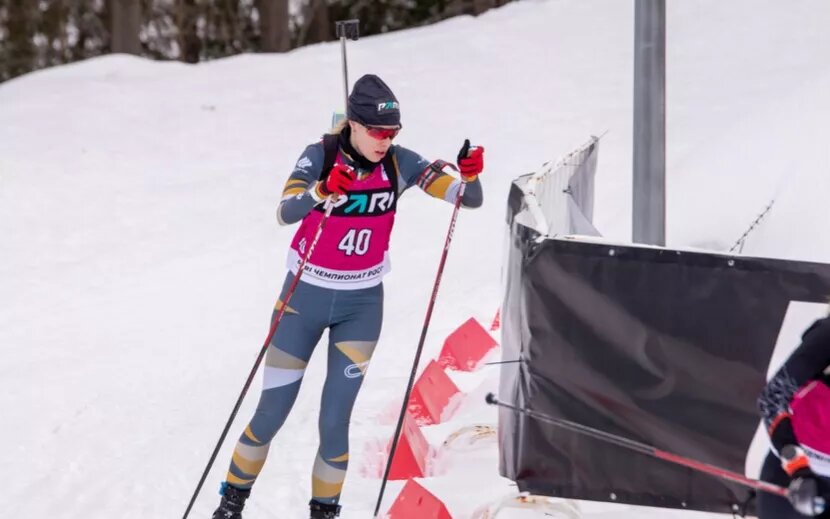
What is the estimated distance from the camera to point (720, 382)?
4750 mm

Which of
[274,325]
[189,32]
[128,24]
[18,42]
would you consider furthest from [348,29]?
[189,32]

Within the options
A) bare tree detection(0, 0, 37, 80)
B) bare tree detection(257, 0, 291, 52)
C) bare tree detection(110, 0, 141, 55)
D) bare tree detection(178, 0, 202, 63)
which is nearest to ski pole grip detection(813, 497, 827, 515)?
bare tree detection(110, 0, 141, 55)

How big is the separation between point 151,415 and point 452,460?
2214 mm

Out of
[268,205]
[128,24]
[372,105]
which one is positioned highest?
[128,24]

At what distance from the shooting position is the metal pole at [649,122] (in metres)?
6.81

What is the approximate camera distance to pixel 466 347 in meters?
8.15

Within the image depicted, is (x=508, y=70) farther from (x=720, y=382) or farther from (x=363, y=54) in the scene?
(x=720, y=382)

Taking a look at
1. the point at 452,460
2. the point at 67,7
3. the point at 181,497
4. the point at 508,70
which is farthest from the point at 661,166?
the point at 67,7

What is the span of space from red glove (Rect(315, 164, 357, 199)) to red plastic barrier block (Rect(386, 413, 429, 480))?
1.77m

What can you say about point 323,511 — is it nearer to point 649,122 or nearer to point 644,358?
point 644,358

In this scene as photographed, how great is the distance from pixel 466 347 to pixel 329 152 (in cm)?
331

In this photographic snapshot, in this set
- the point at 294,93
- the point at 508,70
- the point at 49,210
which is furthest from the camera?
the point at 508,70

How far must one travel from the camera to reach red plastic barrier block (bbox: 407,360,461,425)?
23.3ft

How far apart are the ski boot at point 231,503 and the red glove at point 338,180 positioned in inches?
58.4
